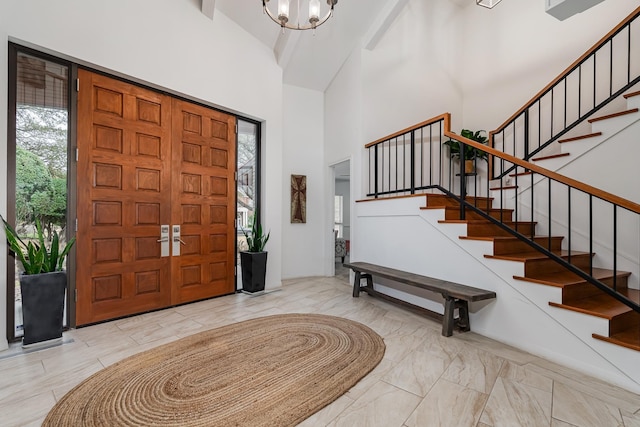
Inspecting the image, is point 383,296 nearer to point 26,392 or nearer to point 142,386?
point 142,386

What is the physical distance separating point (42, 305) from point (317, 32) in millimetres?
4980

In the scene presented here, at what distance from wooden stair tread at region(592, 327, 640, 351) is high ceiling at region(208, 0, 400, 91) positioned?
15.7ft

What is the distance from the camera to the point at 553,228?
3.85 meters

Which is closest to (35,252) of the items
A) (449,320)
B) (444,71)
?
(449,320)

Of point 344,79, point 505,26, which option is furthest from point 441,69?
point 344,79

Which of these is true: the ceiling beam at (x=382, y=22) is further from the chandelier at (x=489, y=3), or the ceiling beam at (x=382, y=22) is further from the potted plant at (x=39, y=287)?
the potted plant at (x=39, y=287)

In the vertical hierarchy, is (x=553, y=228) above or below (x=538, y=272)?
above

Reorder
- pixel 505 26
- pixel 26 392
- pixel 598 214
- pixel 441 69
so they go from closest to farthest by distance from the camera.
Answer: pixel 26 392 < pixel 598 214 < pixel 505 26 < pixel 441 69

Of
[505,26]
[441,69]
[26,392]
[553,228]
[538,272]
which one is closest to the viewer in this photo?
[26,392]

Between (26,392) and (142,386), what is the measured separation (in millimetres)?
752

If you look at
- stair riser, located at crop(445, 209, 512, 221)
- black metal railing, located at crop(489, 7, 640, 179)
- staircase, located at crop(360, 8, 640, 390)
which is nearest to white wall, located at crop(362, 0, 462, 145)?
staircase, located at crop(360, 8, 640, 390)

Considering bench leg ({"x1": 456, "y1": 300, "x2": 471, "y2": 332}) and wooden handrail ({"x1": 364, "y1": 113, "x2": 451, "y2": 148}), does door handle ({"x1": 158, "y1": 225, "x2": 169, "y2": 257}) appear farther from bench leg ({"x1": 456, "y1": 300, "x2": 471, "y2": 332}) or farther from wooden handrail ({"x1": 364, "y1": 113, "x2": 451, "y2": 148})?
bench leg ({"x1": 456, "y1": 300, "x2": 471, "y2": 332})

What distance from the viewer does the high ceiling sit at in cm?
428

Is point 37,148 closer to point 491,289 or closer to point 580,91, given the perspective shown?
point 491,289
